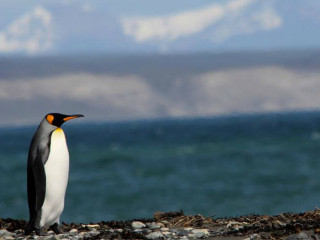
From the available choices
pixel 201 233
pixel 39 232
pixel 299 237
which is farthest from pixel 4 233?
pixel 299 237

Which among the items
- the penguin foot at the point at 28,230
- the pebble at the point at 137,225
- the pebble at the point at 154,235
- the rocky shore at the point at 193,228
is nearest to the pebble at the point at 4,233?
the rocky shore at the point at 193,228

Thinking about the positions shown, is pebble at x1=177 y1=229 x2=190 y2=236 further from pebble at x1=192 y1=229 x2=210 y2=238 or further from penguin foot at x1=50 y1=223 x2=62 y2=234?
penguin foot at x1=50 y1=223 x2=62 y2=234

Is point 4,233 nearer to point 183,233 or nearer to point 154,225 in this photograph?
point 154,225

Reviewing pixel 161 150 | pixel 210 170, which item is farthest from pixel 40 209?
pixel 161 150

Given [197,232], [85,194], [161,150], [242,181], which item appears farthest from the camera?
[161,150]

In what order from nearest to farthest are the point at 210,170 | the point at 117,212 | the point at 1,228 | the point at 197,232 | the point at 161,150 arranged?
the point at 197,232, the point at 1,228, the point at 117,212, the point at 210,170, the point at 161,150

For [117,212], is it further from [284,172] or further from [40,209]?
[40,209]

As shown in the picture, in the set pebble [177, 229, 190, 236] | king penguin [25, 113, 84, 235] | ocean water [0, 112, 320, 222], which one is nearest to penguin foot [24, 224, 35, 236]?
king penguin [25, 113, 84, 235]

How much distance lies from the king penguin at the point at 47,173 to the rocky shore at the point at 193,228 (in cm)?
21

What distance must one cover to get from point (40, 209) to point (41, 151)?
66cm

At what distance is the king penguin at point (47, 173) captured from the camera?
1034 cm

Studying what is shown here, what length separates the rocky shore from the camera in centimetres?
882

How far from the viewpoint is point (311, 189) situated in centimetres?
3647

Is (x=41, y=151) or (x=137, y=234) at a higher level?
(x=41, y=151)
